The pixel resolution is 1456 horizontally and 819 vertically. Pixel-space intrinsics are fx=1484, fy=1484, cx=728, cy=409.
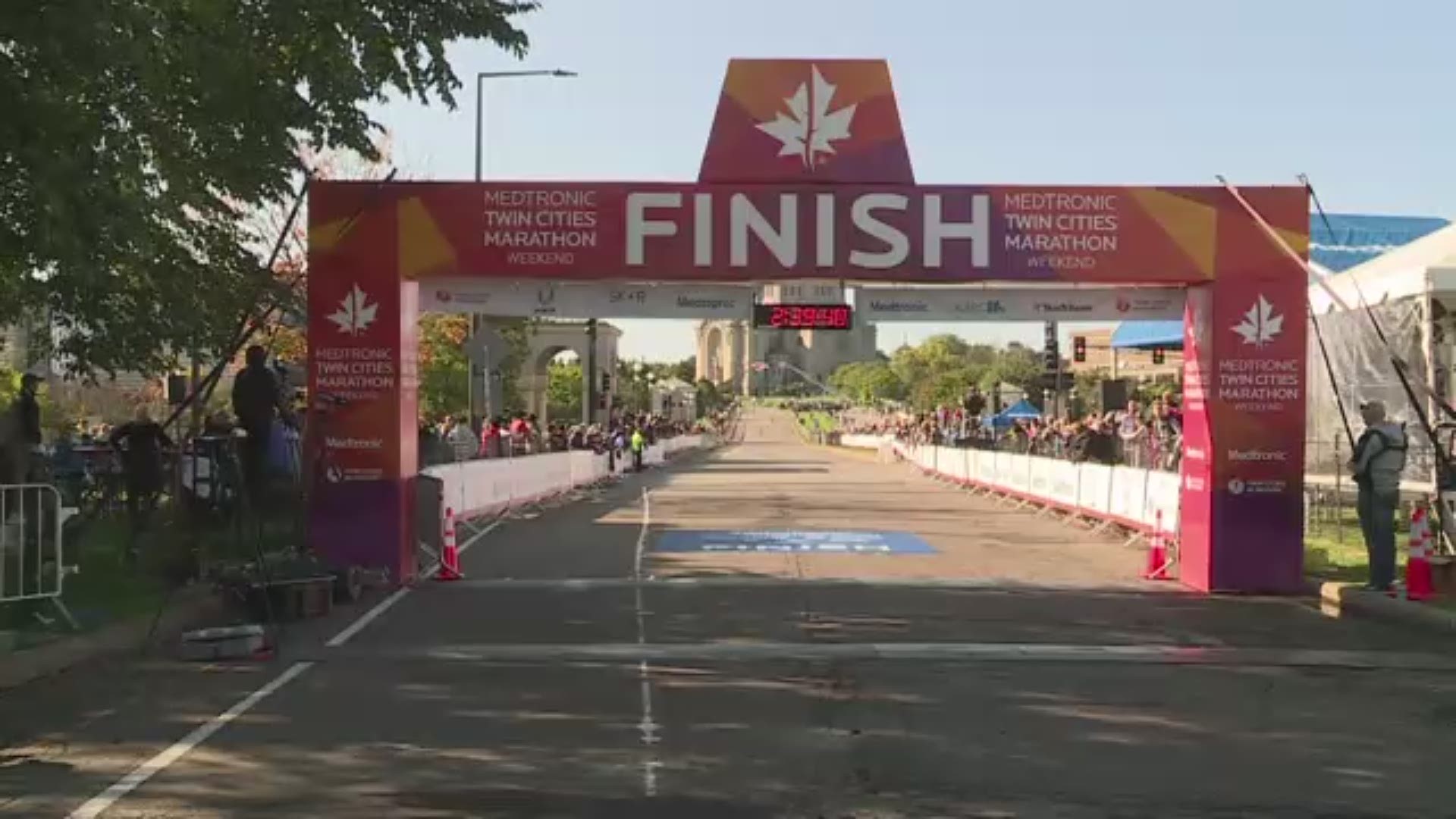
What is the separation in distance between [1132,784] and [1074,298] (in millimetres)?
9543

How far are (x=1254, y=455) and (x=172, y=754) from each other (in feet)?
36.6

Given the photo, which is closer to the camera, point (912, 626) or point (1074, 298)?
point (912, 626)

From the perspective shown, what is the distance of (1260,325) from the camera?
15.0 meters

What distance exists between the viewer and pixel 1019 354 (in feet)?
493

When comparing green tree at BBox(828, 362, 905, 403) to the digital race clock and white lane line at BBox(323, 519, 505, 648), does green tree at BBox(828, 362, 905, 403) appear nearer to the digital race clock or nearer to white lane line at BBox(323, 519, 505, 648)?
the digital race clock

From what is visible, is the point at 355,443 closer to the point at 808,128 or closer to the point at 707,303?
the point at 707,303

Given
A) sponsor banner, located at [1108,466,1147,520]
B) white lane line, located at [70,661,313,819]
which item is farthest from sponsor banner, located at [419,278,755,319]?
sponsor banner, located at [1108,466,1147,520]

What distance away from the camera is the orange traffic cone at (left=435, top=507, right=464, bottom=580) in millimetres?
15805

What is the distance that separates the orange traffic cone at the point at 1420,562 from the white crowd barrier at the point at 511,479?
34.3 ft

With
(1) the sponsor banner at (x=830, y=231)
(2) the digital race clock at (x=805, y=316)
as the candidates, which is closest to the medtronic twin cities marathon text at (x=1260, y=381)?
(1) the sponsor banner at (x=830, y=231)

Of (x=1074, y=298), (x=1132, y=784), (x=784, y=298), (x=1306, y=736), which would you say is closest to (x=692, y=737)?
(x=1132, y=784)

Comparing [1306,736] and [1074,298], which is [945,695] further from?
[1074,298]

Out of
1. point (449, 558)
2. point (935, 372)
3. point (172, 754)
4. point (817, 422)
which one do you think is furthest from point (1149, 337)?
point (935, 372)

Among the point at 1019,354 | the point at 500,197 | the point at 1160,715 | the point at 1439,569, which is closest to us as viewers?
the point at 1160,715
